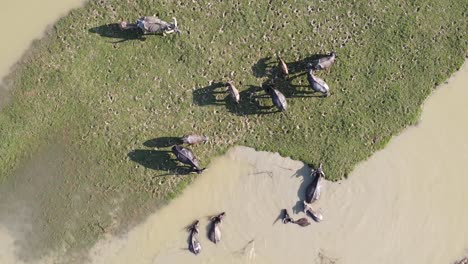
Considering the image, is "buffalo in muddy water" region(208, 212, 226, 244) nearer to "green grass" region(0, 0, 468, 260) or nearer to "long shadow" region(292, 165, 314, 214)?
"green grass" region(0, 0, 468, 260)

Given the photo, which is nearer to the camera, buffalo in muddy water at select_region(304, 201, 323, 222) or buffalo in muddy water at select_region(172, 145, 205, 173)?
buffalo in muddy water at select_region(172, 145, 205, 173)

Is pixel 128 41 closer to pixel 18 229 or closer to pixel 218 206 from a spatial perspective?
pixel 218 206

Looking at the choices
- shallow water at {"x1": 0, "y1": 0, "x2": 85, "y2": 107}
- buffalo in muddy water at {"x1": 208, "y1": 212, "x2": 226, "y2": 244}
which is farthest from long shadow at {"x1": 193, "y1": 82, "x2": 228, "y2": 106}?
shallow water at {"x1": 0, "y1": 0, "x2": 85, "y2": 107}

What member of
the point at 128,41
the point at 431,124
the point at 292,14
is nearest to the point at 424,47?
the point at 431,124

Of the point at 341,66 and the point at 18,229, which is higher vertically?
the point at 341,66

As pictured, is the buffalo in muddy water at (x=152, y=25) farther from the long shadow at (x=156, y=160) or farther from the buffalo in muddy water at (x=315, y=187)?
the buffalo in muddy water at (x=315, y=187)

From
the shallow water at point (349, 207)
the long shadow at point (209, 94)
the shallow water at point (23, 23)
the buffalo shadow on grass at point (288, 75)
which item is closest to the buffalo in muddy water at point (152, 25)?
the shallow water at point (23, 23)
